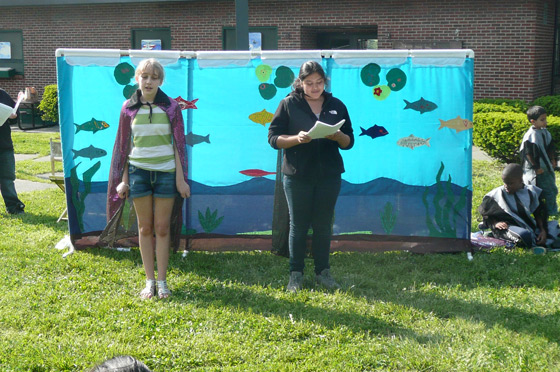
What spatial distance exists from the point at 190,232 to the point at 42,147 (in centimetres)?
907

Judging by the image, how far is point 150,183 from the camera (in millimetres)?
5504

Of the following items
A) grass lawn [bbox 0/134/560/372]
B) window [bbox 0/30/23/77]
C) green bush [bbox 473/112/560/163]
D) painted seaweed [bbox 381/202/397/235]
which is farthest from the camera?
window [bbox 0/30/23/77]

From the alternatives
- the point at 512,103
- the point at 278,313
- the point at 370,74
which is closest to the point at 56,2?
the point at 512,103

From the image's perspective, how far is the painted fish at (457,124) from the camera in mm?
6668

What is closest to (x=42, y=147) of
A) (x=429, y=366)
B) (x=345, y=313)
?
(x=345, y=313)

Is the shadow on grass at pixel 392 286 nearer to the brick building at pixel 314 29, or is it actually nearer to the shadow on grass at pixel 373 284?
the shadow on grass at pixel 373 284

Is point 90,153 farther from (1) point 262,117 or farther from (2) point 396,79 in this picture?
(2) point 396,79

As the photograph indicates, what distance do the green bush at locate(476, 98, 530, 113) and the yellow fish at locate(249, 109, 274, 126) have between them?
8.92 meters

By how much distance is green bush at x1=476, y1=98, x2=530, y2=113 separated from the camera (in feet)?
47.8

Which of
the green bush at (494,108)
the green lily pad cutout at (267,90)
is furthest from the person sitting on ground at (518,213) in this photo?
the green bush at (494,108)

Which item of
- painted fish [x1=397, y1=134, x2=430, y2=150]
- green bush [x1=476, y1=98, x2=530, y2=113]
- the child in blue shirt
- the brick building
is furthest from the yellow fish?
the brick building

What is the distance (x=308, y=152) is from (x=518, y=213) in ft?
9.35

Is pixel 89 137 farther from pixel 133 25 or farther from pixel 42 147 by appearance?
pixel 133 25

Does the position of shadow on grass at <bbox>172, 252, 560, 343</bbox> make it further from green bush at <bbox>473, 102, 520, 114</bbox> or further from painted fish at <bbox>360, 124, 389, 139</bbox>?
green bush at <bbox>473, 102, 520, 114</bbox>
